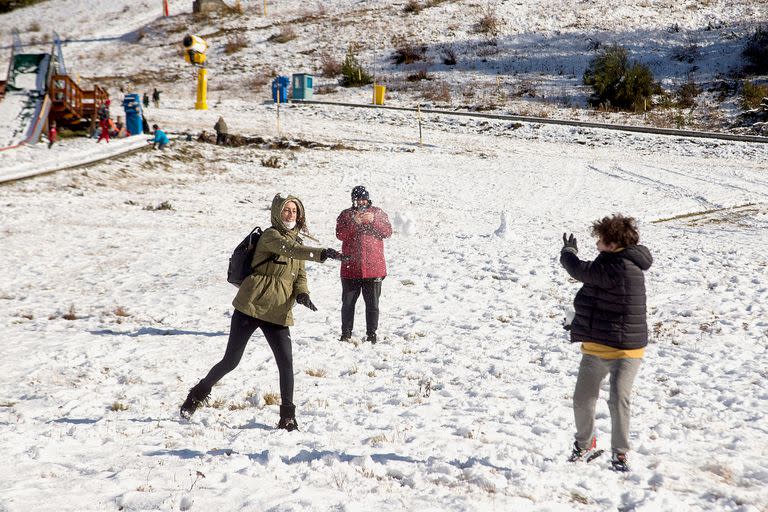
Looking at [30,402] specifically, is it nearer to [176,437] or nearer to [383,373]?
[176,437]

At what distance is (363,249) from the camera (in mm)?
7445

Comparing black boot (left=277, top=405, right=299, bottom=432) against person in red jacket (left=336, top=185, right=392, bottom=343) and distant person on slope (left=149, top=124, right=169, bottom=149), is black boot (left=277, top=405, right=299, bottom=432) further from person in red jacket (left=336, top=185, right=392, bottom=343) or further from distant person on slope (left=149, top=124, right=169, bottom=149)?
distant person on slope (left=149, top=124, right=169, bottom=149)

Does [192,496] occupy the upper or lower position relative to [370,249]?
lower

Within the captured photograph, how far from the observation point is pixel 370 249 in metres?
7.48

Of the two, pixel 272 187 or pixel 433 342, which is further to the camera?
pixel 272 187

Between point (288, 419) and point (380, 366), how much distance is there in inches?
77.6

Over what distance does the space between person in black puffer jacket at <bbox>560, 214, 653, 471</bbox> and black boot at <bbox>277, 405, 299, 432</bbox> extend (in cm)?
231

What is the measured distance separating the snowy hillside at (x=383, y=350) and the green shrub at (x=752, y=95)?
10.8 m

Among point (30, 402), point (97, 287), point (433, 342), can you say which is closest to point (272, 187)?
point (97, 287)

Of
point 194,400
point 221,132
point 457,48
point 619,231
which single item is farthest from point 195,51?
point 619,231

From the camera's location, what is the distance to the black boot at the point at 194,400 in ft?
17.5

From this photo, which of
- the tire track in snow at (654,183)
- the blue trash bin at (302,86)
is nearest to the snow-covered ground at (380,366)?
the tire track in snow at (654,183)

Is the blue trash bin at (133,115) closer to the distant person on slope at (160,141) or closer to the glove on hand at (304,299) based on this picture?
the distant person on slope at (160,141)

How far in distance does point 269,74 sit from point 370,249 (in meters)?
38.4
